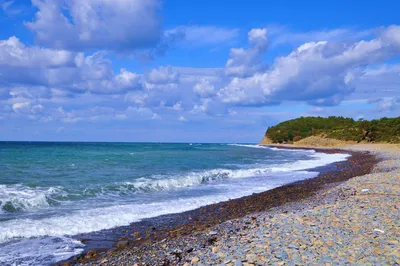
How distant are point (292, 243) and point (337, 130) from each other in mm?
103598

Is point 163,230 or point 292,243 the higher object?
point 292,243

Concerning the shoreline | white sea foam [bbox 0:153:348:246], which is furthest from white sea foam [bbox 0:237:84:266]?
white sea foam [bbox 0:153:348:246]

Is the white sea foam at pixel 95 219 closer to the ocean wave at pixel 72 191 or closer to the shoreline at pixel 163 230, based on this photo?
the shoreline at pixel 163 230

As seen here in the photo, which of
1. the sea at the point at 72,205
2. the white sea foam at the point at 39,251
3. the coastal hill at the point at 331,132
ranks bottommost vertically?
the white sea foam at the point at 39,251

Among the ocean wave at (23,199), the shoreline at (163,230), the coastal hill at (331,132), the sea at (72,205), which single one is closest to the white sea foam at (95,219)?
the sea at (72,205)

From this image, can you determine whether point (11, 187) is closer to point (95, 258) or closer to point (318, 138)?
point (95, 258)

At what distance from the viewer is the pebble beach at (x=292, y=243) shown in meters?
5.63

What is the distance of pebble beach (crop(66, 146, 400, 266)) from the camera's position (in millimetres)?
5629

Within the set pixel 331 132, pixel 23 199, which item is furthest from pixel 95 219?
pixel 331 132

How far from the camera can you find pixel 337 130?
4021 inches

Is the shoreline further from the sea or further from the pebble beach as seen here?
the sea

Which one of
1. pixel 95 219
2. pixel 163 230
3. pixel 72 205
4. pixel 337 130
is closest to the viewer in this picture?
pixel 163 230

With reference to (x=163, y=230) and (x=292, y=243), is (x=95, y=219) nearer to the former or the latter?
(x=163, y=230)

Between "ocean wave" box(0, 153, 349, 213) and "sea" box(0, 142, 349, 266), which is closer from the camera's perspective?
"sea" box(0, 142, 349, 266)
